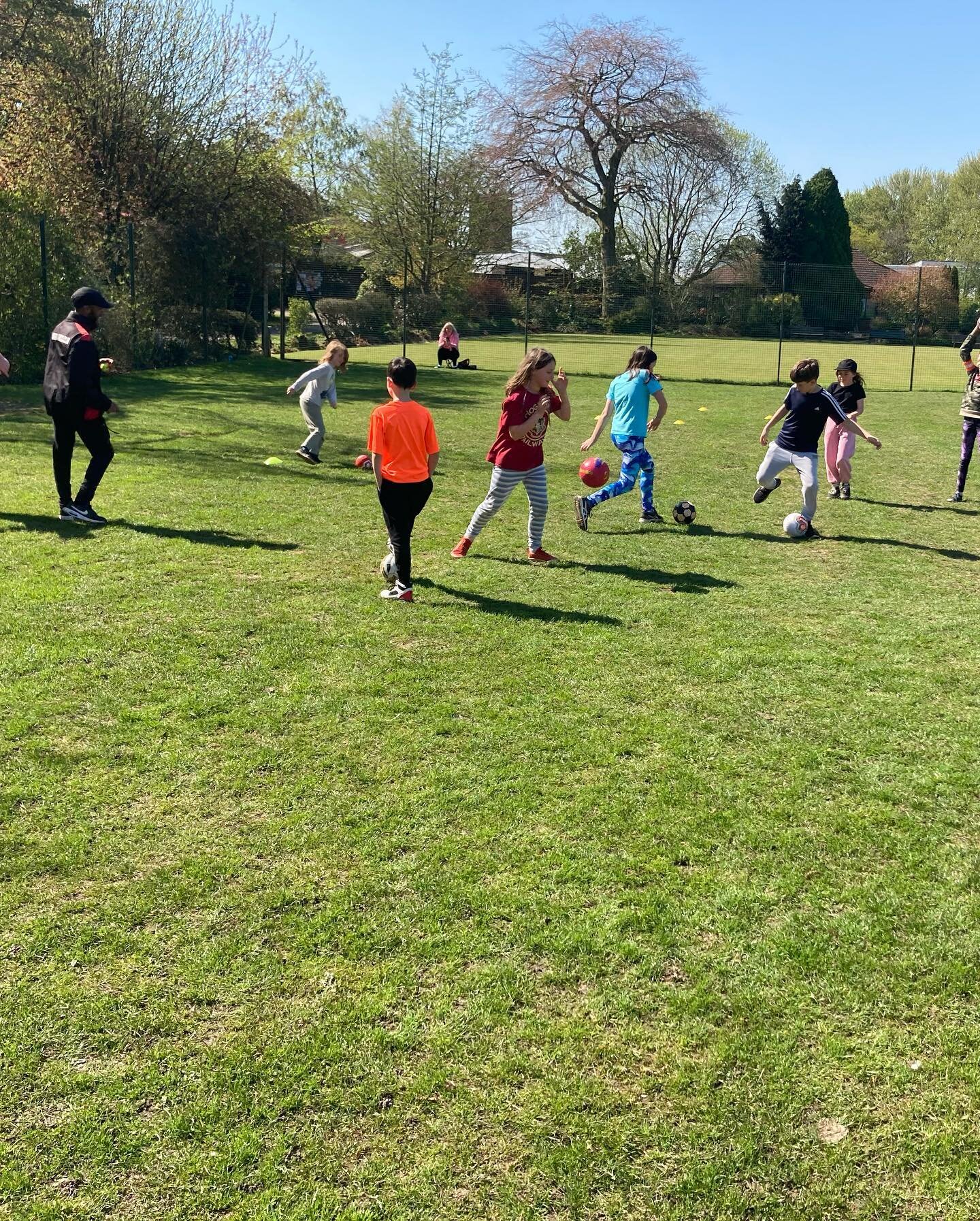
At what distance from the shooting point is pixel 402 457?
6.80 metres

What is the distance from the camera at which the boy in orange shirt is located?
674 centimetres

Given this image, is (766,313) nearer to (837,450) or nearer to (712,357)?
(712,357)

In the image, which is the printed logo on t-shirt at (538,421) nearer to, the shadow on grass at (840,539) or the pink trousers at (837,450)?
the shadow on grass at (840,539)

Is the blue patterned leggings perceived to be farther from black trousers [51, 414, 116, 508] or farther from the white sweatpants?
black trousers [51, 414, 116, 508]

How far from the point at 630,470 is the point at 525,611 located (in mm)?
3109

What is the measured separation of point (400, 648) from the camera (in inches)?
237

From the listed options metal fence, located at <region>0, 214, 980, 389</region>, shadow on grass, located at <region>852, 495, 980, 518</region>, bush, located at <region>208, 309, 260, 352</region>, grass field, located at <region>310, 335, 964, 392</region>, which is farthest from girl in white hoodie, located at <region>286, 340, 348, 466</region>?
grass field, located at <region>310, 335, 964, 392</region>

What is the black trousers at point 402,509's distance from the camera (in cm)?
686

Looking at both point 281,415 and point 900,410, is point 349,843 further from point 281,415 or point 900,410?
point 900,410

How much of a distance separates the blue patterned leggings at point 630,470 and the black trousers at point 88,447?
14.9ft

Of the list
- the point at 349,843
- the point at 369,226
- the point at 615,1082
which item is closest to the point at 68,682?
the point at 349,843

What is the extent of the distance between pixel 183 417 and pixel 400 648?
36.5 ft

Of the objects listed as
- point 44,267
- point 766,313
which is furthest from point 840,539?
point 766,313

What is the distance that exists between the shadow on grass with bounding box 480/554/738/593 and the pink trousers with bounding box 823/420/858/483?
427 centimetres
